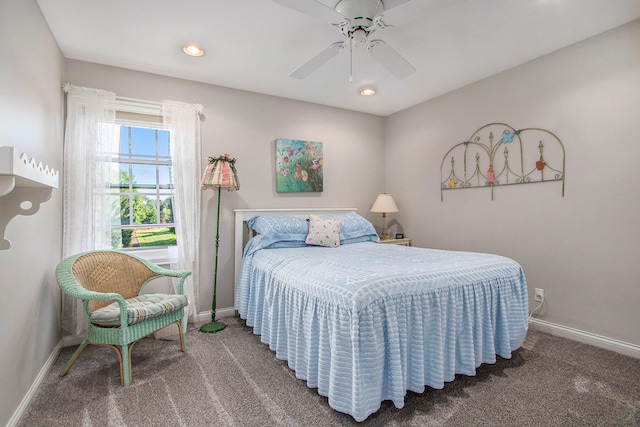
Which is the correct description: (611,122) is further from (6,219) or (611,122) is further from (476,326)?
(6,219)

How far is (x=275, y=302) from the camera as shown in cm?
238

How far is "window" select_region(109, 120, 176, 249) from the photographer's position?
3.13 metres

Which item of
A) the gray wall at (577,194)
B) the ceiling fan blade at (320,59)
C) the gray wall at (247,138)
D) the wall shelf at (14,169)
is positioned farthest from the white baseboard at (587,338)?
the wall shelf at (14,169)

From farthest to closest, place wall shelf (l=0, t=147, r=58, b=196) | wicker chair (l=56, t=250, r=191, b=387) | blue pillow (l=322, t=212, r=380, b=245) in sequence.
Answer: blue pillow (l=322, t=212, r=380, b=245), wicker chair (l=56, t=250, r=191, b=387), wall shelf (l=0, t=147, r=58, b=196)

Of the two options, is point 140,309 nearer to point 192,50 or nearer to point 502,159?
point 192,50

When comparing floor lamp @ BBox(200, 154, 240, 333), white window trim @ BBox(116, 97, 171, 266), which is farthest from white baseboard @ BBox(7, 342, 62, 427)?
floor lamp @ BBox(200, 154, 240, 333)

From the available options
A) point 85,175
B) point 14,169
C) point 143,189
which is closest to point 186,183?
point 143,189

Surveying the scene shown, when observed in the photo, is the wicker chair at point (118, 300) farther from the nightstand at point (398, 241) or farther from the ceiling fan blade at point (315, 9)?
the nightstand at point (398, 241)

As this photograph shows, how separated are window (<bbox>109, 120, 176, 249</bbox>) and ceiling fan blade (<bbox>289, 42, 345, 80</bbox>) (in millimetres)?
1635

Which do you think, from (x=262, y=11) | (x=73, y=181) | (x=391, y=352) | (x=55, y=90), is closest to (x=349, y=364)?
Answer: (x=391, y=352)

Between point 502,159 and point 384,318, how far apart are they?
2409 mm

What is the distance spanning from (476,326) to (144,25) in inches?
124

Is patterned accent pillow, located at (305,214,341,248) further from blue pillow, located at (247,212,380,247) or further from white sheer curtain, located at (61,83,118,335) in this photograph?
white sheer curtain, located at (61,83,118,335)

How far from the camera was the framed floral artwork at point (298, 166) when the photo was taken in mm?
3727
